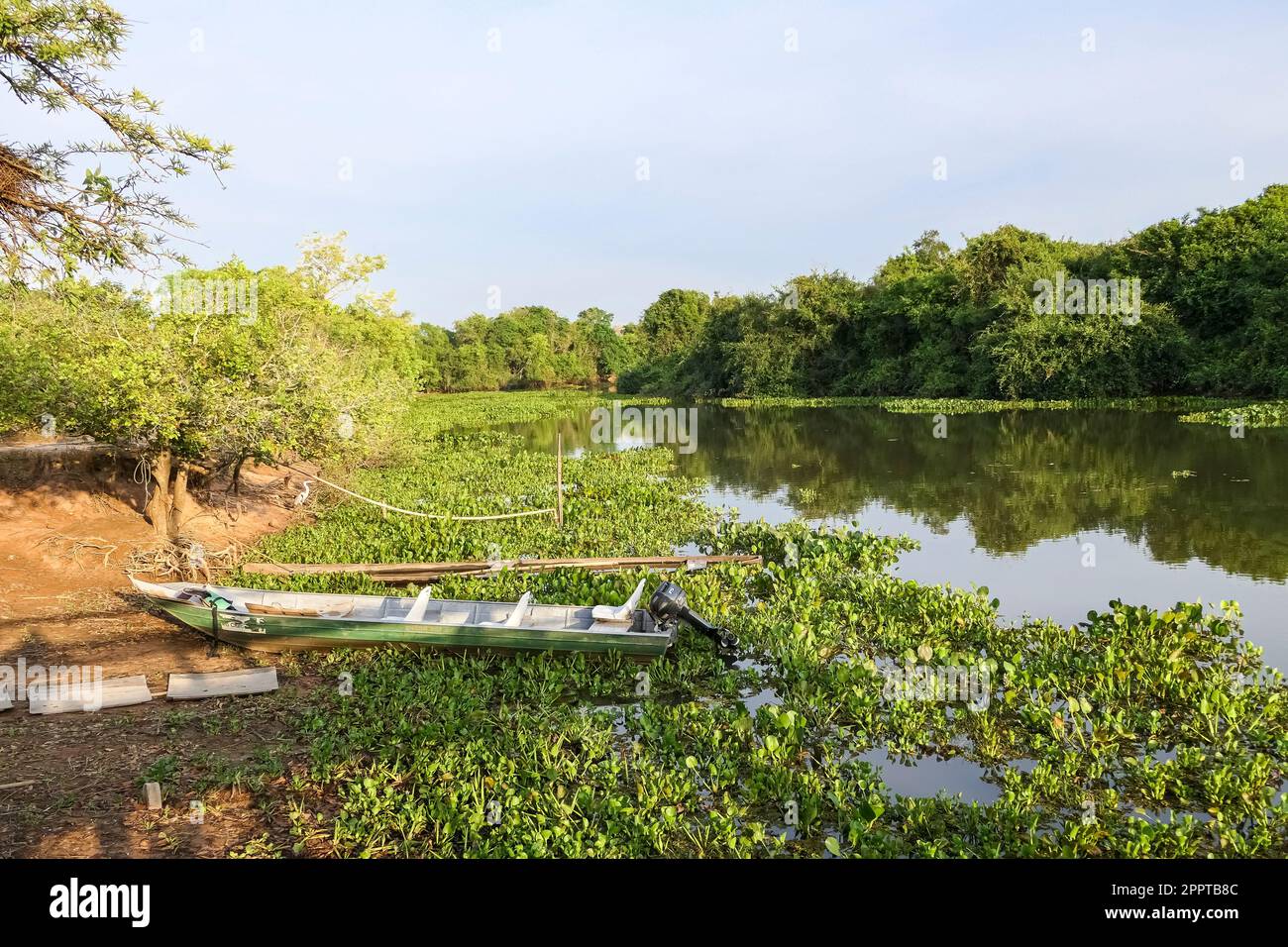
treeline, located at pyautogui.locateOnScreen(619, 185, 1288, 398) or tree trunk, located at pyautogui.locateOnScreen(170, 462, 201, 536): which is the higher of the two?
treeline, located at pyautogui.locateOnScreen(619, 185, 1288, 398)

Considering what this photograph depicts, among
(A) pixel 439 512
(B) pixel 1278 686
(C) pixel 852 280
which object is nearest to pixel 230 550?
(A) pixel 439 512

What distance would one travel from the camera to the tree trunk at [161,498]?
1354 centimetres

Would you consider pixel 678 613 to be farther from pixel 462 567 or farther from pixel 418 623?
pixel 462 567

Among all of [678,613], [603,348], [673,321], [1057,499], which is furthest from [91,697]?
[603,348]

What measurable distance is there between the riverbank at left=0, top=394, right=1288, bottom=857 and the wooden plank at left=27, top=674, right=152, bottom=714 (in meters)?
0.32

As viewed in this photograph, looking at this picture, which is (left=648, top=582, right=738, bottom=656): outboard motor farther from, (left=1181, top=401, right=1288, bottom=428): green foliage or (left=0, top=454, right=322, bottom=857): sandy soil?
(left=1181, top=401, right=1288, bottom=428): green foliage

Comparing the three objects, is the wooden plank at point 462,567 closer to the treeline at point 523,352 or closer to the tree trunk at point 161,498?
the tree trunk at point 161,498

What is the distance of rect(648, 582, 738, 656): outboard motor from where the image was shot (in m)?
8.95

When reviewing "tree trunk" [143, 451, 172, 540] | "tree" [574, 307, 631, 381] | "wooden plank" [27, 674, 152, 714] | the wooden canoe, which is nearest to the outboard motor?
the wooden canoe

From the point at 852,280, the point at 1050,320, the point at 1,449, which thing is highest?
the point at 852,280

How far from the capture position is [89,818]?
574 centimetres

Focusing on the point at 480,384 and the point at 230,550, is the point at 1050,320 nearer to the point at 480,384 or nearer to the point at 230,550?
the point at 230,550

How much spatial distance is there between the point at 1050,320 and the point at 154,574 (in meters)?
40.3

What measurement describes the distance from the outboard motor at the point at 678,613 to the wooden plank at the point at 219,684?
405cm
